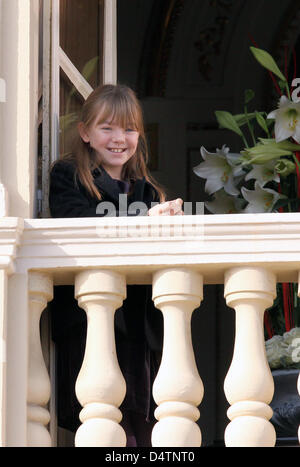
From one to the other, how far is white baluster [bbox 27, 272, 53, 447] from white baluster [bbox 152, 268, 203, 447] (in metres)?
0.20

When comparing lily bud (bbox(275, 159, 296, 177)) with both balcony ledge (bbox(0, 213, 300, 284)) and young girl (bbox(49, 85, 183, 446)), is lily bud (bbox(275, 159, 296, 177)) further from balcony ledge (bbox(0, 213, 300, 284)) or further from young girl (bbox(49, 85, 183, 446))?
balcony ledge (bbox(0, 213, 300, 284))

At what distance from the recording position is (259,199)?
321 centimetres

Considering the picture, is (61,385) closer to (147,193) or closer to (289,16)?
(147,193)

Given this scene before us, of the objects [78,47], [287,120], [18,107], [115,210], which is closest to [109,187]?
[115,210]

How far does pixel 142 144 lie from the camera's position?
9.08ft

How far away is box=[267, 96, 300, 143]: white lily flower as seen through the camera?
10.1ft

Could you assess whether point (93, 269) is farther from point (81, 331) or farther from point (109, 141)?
point (109, 141)

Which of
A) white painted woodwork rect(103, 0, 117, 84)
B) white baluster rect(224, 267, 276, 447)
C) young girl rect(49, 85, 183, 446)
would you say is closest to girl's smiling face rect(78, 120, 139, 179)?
young girl rect(49, 85, 183, 446)

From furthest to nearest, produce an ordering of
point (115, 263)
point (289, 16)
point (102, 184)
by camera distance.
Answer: point (289, 16) → point (102, 184) → point (115, 263)

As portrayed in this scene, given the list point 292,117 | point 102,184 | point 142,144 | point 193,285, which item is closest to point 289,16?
point 292,117

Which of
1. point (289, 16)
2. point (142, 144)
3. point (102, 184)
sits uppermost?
point (289, 16)

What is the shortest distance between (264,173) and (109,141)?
2.38ft

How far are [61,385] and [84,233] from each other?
371 millimetres

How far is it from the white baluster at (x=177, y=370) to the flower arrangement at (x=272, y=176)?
→ 821 mm
